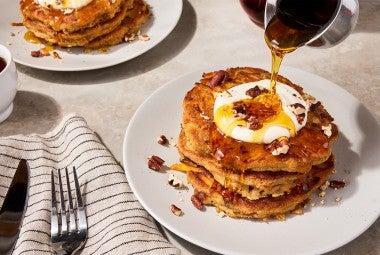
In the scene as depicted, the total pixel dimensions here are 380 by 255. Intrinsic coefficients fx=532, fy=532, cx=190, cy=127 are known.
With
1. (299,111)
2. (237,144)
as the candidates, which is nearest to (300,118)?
(299,111)

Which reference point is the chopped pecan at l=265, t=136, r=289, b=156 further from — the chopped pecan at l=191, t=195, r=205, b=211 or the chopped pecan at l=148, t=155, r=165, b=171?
the chopped pecan at l=148, t=155, r=165, b=171

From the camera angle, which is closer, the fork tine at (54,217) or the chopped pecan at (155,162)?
the fork tine at (54,217)

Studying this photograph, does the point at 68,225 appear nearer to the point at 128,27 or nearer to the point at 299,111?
the point at 299,111

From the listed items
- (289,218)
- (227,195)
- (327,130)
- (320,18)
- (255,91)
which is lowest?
(289,218)

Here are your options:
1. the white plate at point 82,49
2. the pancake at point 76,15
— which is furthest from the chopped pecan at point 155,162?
the pancake at point 76,15

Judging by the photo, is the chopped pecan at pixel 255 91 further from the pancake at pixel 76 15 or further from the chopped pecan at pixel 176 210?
the pancake at pixel 76 15

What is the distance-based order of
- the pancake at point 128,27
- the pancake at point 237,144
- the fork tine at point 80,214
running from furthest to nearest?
the pancake at point 128,27 < the fork tine at point 80,214 < the pancake at point 237,144
